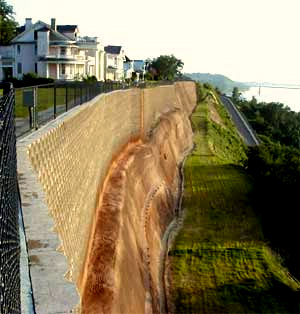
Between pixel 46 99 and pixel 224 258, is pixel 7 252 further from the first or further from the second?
pixel 224 258

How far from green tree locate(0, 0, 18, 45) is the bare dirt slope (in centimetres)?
3445

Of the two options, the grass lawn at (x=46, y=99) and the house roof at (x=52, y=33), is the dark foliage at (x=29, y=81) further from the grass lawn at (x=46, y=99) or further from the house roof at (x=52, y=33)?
the house roof at (x=52, y=33)

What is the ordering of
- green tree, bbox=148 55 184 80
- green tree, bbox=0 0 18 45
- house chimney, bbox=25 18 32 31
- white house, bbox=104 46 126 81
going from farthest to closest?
green tree, bbox=148 55 184 80
white house, bbox=104 46 126 81
green tree, bbox=0 0 18 45
house chimney, bbox=25 18 32 31

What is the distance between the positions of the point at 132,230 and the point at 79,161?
6034 mm

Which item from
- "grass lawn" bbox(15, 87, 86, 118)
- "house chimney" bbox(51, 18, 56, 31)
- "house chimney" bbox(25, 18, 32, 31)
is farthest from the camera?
"house chimney" bbox(51, 18, 56, 31)

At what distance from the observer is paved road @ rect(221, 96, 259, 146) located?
6123 centimetres

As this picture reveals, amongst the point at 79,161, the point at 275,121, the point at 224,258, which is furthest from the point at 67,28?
the point at 275,121

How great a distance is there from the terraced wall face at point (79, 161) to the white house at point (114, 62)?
1616 inches

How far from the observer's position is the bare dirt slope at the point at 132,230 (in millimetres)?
12547

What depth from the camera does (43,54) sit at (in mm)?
49219

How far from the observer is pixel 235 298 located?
18.6 meters

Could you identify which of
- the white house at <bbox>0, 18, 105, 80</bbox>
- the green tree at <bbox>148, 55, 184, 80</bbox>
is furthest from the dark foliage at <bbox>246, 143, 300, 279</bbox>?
the green tree at <bbox>148, 55, 184, 80</bbox>

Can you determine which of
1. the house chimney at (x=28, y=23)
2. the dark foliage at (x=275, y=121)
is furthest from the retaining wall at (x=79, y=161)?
the dark foliage at (x=275, y=121)

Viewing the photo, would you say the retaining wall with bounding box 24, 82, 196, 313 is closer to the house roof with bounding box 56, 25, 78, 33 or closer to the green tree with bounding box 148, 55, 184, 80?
the house roof with bounding box 56, 25, 78, 33
